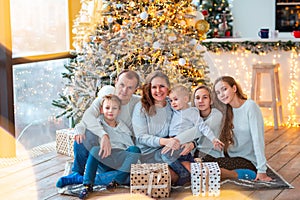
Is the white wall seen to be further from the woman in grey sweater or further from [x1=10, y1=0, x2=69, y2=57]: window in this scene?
the woman in grey sweater

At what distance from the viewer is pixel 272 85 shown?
21.3 feet

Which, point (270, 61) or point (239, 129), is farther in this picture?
point (270, 61)

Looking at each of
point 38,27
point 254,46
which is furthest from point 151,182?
point 254,46

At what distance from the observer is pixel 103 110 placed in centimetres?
443

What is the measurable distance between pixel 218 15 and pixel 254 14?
0.69 m

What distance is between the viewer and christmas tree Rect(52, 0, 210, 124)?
4.76m

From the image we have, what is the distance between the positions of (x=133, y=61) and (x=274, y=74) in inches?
91.1

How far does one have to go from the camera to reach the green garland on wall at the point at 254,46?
6.64 m

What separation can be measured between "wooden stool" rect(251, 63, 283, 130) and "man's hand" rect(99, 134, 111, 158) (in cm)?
274

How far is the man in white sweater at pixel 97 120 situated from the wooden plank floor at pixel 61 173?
0.23 metres

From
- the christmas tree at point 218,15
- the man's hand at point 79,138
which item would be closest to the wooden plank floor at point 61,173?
the man's hand at point 79,138

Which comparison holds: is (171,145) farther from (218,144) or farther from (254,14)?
(254,14)

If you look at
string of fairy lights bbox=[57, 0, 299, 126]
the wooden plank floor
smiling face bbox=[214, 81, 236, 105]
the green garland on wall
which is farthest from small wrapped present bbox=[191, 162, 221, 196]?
the green garland on wall

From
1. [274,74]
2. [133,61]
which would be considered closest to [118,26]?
[133,61]
